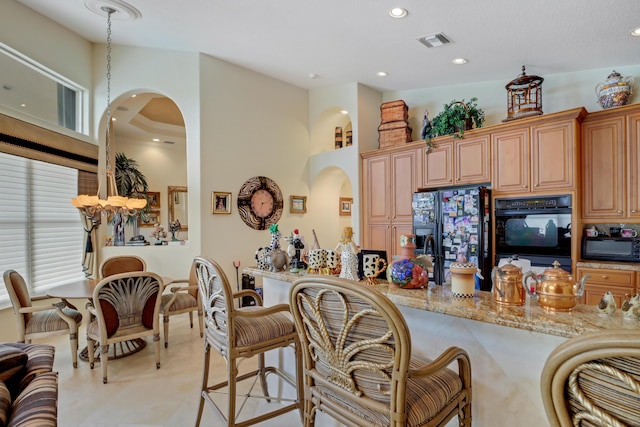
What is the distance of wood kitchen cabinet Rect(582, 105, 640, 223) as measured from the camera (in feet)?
10.9

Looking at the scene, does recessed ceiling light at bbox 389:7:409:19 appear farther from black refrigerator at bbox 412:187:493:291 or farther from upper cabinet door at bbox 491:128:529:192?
black refrigerator at bbox 412:187:493:291

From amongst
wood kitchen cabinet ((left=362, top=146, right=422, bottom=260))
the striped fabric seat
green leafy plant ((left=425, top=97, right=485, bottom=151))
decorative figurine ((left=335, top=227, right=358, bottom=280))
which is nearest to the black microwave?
green leafy plant ((left=425, top=97, right=485, bottom=151))

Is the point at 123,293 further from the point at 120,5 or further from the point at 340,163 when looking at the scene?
the point at 340,163

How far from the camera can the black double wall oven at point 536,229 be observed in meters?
3.49

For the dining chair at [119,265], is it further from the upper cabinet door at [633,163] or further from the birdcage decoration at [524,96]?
the upper cabinet door at [633,163]

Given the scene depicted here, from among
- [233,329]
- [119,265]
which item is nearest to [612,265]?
[233,329]

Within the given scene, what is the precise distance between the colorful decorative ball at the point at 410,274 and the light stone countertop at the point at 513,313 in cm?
3

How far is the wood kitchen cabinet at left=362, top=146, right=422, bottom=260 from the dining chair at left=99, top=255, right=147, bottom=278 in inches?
121

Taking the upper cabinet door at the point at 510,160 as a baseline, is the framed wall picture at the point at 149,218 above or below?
below

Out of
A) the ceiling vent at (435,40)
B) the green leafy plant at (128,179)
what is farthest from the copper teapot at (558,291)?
the green leafy plant at (128,179)

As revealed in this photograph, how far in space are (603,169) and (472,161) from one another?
1252 millimetres

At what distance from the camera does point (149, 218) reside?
7.23m

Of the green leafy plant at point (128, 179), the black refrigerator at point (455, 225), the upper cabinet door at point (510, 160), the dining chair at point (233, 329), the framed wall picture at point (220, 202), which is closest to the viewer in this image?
the dining chair at point (233, 329)

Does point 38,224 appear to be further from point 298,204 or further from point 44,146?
point 298,204
